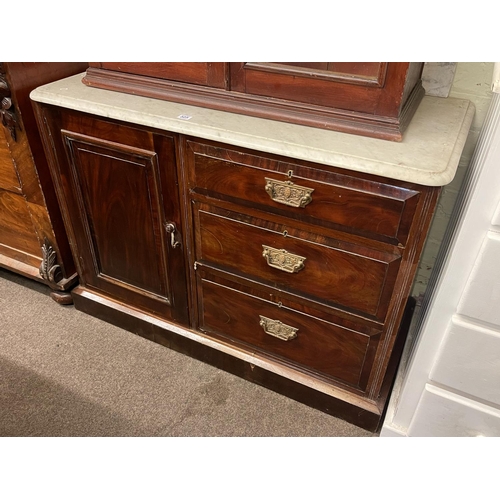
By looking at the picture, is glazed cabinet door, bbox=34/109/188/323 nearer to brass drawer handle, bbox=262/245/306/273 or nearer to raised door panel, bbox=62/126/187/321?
raised door panel, bbox=62/126/187/321

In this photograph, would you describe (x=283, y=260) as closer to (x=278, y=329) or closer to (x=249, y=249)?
(x=249, y=249)

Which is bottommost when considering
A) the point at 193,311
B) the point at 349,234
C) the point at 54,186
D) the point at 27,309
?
the point at 27,309

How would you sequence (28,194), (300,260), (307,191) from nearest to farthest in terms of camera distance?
1. (307,191)
2. (300,260)
3. (28,194)

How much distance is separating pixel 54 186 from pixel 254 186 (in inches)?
28.7

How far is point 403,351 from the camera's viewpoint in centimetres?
141

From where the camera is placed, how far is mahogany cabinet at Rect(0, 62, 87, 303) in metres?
1.24

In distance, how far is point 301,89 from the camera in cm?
100

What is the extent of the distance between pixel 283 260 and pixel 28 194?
3.05 feet

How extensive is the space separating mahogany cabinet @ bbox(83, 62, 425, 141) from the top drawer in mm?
130

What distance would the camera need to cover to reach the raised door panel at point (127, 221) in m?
1.16

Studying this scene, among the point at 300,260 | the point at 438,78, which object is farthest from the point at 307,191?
the point at 438,78

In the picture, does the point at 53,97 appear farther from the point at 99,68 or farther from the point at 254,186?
the point at 254,186

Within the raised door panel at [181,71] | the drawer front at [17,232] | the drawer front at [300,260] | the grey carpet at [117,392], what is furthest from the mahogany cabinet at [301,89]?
the grey carpet at [117,392]
